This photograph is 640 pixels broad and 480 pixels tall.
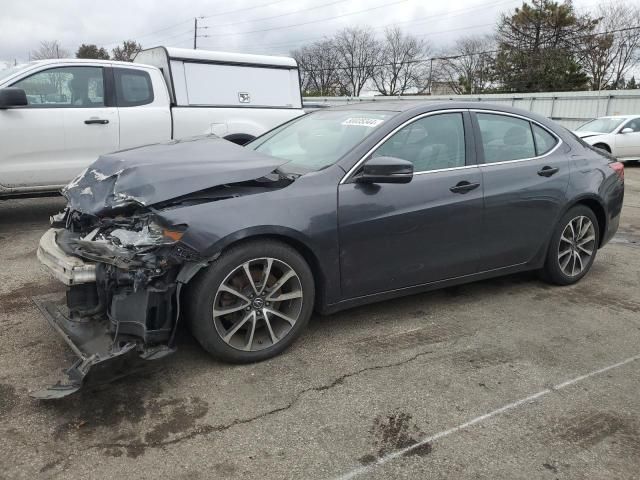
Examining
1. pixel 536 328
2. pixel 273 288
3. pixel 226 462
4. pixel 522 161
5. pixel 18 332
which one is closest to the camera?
pixel 226 462

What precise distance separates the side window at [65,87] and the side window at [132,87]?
21 centimetres

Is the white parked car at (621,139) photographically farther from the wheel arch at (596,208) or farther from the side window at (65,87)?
the side window at (65,87)

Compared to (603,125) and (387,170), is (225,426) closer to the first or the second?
(387,170)

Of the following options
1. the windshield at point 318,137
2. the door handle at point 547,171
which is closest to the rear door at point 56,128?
the windshield at point 318,137

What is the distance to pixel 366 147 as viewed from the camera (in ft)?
12.4

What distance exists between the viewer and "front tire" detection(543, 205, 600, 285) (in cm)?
480

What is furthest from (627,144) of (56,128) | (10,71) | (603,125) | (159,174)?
(159,174)

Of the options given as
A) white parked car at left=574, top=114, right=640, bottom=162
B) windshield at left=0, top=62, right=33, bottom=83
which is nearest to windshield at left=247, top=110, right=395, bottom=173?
windshield at left=0, top=62, right=33, bottom=83

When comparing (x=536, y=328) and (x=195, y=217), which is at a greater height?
(x=195, y=217)

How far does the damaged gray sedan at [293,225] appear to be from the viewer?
10.1ft

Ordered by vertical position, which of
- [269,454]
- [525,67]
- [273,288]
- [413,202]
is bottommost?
[269,454]

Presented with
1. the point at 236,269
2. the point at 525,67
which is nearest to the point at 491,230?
the point at 236,269

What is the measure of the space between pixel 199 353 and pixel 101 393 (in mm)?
658

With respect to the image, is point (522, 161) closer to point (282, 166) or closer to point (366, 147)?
point (366, 147)
